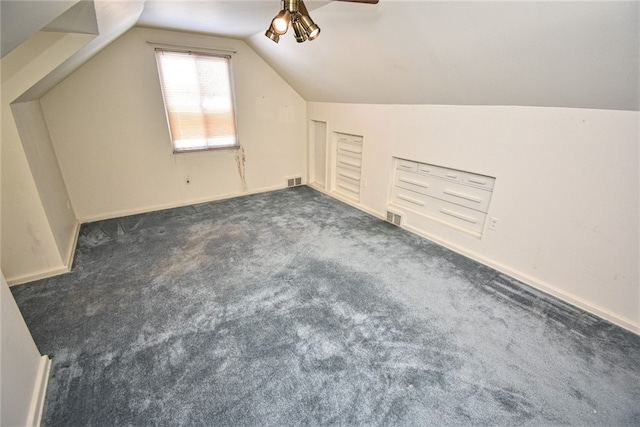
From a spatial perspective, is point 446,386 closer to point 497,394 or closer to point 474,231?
point 497,394

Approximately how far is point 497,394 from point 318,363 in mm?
1050

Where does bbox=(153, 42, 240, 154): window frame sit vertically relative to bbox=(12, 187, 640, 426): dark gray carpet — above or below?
above

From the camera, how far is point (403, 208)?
12.5 ft

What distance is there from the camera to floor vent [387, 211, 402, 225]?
3793mm

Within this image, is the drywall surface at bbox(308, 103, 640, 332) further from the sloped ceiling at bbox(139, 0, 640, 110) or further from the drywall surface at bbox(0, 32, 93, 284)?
the drywall surface at bbox(0, 32, 93, 284)

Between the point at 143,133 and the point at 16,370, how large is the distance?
10.6ft

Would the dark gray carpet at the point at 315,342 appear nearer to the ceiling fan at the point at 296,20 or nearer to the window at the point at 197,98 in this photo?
the window at the point at 197,98

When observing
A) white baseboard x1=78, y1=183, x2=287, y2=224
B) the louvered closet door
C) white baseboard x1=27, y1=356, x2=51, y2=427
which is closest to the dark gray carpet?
white baseboard x1=27, y1=356, x2=51, y2=427

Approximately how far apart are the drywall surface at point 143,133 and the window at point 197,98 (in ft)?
0.35

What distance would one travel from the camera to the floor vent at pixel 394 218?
379 centimetres

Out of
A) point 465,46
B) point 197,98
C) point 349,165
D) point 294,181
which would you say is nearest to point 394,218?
point 349,165

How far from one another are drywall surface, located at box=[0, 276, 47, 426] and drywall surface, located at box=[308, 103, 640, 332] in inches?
139

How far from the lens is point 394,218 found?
12.6 feet

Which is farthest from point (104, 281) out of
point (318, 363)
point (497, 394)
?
point (497, 394)
